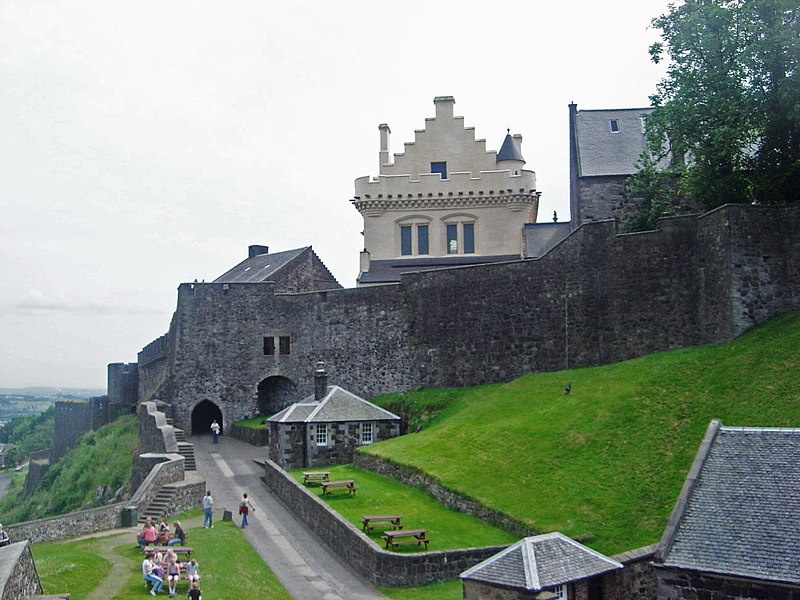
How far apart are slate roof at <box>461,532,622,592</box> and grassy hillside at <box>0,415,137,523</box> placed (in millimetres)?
27371

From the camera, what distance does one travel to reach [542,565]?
57.9 ft

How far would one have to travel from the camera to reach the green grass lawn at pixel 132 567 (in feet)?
66.5

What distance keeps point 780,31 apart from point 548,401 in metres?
14.0

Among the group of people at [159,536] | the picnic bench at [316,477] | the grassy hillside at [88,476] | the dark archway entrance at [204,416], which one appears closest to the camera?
the group of people at [159,536]

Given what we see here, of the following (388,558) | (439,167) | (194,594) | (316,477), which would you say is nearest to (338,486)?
(316,477)

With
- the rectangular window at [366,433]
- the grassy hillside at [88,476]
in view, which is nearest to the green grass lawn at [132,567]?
the rectangular window at [366,433]

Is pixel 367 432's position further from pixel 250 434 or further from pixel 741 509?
pixel 741 509

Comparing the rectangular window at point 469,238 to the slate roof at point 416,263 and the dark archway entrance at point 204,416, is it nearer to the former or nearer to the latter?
the slate roof at point 416,263

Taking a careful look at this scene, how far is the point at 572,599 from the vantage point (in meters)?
17.7

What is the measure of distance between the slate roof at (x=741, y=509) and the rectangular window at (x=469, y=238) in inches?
1314

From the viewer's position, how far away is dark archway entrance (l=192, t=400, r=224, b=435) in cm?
4778

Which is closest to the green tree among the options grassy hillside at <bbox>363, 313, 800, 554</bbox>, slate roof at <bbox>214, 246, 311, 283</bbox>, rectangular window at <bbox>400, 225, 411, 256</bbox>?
grassy hillside at <bbox>363, 313, 800, 554</bbox>

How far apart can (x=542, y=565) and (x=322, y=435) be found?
19.2 metres

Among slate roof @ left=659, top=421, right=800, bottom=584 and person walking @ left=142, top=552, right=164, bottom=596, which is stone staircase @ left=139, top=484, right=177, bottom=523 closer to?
person walking @ left=142, top=552, right=164, bottom=596
